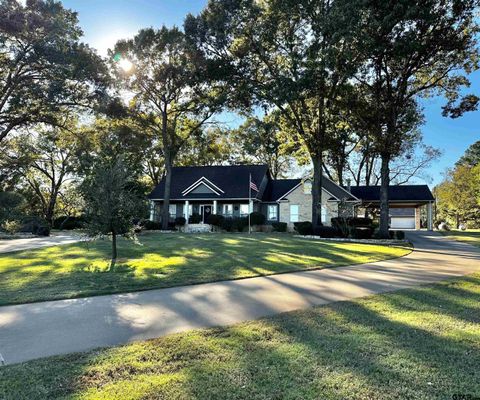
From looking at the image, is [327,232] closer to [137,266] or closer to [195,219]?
[195,219]

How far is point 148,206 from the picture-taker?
13.7m

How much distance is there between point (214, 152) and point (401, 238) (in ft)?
83.9

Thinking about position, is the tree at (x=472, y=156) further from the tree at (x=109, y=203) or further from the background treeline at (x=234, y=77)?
the tree at (x=109, y=203)

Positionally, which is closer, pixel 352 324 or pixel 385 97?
pixel 352 324

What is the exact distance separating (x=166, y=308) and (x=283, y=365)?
126 inches

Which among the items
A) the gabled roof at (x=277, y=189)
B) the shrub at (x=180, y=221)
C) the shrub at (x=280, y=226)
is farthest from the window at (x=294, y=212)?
the shrub at (x=180, y=221)

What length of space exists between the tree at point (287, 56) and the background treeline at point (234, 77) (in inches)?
3.4

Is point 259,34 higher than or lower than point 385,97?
higher

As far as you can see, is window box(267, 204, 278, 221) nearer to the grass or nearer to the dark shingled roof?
the dark shingled roof

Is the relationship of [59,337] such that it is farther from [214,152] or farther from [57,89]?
[214,152]

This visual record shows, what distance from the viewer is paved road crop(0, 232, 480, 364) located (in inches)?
196

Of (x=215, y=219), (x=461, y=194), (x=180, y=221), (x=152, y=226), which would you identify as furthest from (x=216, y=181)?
(x=461, y=194)

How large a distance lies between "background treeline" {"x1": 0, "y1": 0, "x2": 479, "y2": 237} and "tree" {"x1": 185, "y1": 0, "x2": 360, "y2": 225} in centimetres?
9

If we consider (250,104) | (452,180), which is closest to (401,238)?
(250,104)
